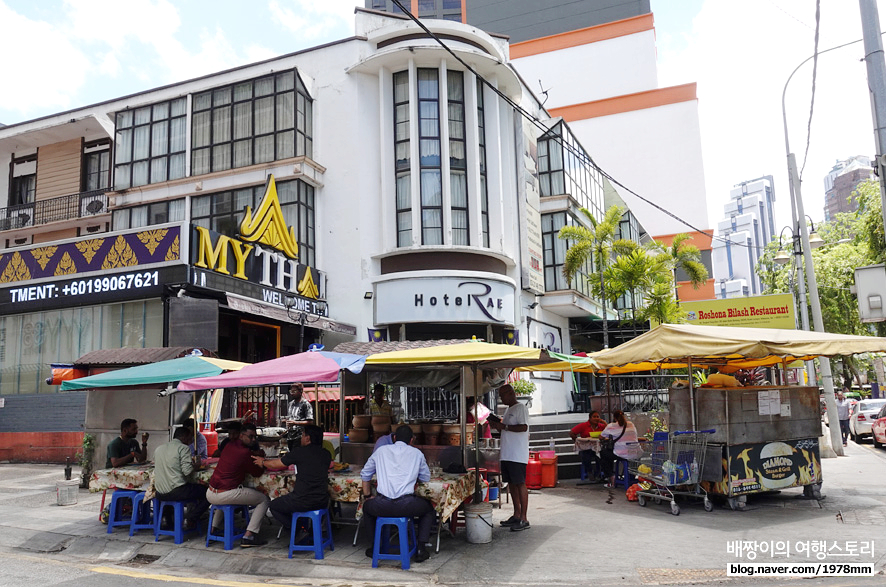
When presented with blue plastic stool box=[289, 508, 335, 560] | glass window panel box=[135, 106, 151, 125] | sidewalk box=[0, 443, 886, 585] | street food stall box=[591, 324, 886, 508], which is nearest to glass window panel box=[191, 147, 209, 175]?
glass window panel box=[135, 106, 151, 125]

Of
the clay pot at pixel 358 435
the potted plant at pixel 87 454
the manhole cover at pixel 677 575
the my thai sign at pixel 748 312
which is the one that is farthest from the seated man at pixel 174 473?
the my thai sign at pixel 748 312

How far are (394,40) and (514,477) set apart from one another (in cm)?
1761

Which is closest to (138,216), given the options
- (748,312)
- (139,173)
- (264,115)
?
(139,173)

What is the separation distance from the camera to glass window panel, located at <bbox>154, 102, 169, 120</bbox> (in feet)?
76.0

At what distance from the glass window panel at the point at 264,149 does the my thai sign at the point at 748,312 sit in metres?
18.3

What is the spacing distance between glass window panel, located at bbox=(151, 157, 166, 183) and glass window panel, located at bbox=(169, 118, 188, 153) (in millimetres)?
565

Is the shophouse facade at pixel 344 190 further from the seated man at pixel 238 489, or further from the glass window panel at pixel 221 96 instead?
the seated man at pixel 238 489

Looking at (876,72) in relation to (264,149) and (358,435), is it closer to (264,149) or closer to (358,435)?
(358,435)

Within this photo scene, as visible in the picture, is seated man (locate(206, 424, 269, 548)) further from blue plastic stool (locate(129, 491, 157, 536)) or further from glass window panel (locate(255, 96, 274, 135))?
glass window panel (locate(255, 96, 274, 135))

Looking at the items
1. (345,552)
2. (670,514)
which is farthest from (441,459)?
(670,514)

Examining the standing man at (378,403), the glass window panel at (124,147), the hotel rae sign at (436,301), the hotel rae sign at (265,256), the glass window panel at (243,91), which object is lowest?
the standing man at (378,403)

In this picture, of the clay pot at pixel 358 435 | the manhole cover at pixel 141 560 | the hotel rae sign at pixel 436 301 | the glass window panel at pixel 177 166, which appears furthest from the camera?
the glass window panel at pixel 177 166

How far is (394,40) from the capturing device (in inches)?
883

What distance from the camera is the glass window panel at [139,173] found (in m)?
23.3
